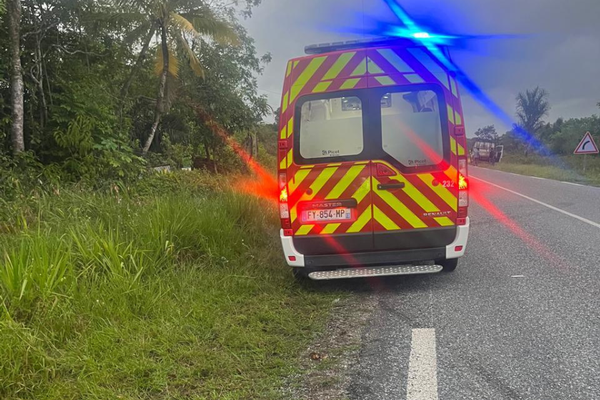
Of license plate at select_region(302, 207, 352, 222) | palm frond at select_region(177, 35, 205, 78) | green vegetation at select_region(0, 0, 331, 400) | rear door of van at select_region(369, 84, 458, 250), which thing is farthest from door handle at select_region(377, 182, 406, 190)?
palm frond at select_region(177, 35, 205, 78)

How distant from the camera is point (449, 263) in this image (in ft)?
13.8

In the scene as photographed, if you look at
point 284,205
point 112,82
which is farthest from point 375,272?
point 112,82

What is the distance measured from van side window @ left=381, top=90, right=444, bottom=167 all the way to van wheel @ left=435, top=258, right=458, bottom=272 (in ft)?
3.37

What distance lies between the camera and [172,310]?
10.7 feet

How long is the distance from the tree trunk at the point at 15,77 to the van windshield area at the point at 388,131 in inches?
264

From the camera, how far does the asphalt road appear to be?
2.34m

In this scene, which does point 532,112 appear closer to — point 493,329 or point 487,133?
point 487,133

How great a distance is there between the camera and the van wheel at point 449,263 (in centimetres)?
414

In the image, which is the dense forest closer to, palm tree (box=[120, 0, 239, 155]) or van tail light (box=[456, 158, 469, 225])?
palm tree (box=[120, 0, 239, 155])

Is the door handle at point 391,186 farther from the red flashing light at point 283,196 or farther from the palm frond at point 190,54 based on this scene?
the palm frond at point 190,54

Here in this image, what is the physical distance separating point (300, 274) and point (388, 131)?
5.49ft

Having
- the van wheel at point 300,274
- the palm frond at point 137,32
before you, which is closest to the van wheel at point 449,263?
the van wheel at point 300,274

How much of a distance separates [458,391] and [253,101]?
1695 cm

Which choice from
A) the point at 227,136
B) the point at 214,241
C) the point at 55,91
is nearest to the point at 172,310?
the point at 214,241
